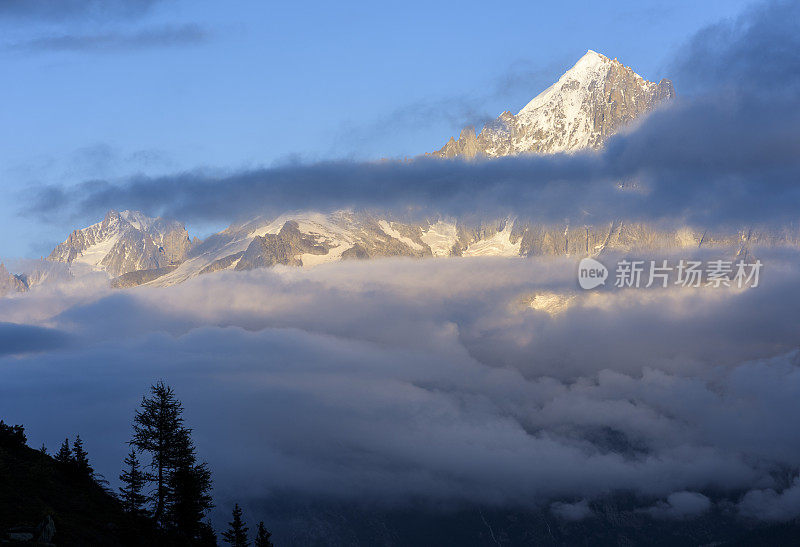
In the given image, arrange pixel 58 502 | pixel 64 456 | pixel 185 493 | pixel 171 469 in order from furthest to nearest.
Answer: pixel 64 456 → pixel 171 469 → pixel 185 493 → pixel 58 502

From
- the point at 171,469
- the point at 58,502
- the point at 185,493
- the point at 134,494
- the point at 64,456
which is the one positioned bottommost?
the point at 58,502

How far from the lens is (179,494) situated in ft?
336

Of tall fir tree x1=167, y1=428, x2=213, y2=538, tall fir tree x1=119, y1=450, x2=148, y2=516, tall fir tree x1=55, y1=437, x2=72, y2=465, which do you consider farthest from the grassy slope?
tall fir tree x1=167, y1=428, x2=213, y2=538

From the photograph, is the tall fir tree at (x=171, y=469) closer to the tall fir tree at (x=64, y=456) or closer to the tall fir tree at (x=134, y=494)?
the tall fir tree at (x=134, y=494)

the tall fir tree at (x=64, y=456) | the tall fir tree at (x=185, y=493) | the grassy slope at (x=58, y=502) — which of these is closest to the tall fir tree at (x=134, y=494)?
the grassy slope at (x=58, y=502)

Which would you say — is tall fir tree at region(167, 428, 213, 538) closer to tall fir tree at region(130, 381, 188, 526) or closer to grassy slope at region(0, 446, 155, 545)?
tall fir tree at region(130, 381, 188, 526)

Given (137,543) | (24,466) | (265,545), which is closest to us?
(137,543)

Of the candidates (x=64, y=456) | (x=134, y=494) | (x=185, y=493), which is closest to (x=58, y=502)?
(x=134, y=494)

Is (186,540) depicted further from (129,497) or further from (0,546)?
(0,546)

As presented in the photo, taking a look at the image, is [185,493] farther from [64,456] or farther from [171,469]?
[64,456]

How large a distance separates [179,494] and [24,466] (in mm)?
16071

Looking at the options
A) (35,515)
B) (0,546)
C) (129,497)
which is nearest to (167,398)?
(129,497)

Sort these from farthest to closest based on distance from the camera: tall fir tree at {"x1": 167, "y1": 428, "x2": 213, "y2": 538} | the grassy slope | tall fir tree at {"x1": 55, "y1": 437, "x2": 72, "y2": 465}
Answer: tall fir tree at {"x1": 55, "y1": 437, "x2": 72, "y2": 465} < tall fir tree at {"x1": 167, "y1": 428, "x2": 213, "y2": 538} < the grassy slope

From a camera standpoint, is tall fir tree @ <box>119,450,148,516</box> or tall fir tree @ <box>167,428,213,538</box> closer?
tall fir tree @ <box>167,428,213,538</box>
